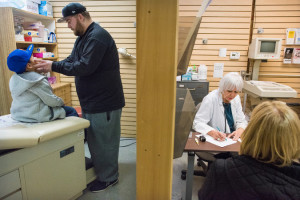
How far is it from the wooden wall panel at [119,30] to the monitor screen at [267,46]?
7.82ft

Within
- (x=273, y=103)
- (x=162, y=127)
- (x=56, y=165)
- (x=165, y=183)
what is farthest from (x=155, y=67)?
(x=56, y=165)

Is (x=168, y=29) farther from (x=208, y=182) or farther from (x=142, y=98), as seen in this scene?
(x=208, y=182)

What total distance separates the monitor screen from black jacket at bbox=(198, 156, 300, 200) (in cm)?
337

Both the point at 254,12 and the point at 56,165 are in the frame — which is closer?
the point at 56,165

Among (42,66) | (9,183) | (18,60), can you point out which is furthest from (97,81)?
(9,183)

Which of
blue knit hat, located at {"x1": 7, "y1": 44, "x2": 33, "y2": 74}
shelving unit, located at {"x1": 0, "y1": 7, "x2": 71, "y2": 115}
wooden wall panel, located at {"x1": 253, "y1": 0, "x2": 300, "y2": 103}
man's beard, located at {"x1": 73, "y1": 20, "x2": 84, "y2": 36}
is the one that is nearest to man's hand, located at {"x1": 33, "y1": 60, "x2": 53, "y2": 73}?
blue knit hat, located at {"x1": 7, "y1": 44, "x2": 33, "y2": 74}

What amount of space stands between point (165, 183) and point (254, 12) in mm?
4270

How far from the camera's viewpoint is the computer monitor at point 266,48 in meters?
3.84

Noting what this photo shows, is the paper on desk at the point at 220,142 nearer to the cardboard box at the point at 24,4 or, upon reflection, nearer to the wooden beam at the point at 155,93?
the wooden beam at the point at 155,93

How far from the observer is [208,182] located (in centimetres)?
117

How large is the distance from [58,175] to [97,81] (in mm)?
1014

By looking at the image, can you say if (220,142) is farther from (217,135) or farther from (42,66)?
(42,66)

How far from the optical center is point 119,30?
12.6 ft

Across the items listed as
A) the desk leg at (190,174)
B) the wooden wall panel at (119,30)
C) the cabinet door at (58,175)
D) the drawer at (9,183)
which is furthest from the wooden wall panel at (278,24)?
the drawer at (9,183)
